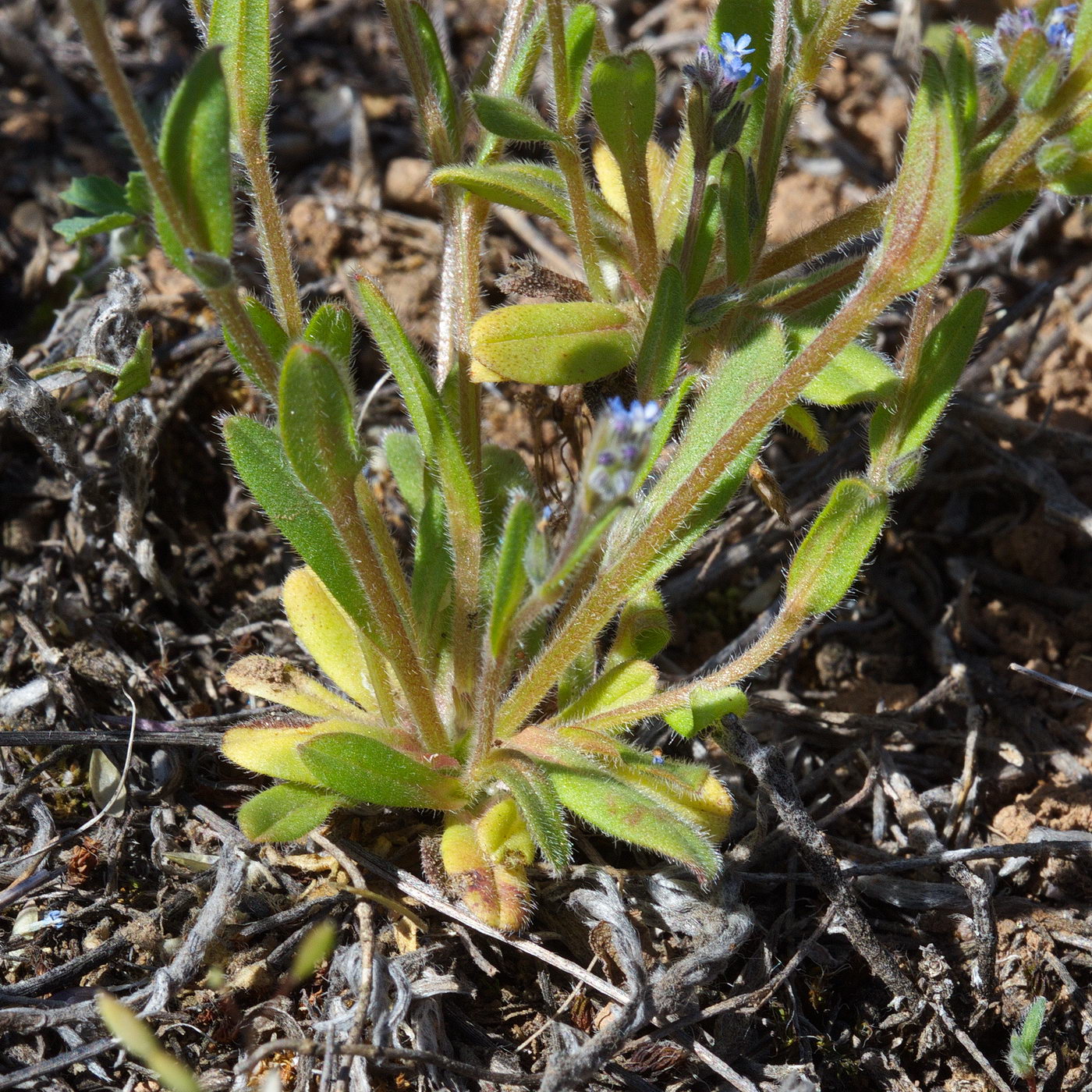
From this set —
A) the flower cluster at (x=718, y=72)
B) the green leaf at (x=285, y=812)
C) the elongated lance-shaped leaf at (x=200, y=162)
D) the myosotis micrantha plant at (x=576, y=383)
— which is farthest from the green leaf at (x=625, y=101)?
the green leaf at (x=285, y=812)

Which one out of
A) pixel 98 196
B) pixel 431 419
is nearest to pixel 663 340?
pixel 431 419

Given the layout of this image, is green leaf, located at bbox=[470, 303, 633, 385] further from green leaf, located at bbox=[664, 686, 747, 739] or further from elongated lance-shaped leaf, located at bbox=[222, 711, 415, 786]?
elongated lance-shaped leaf, located at bbox=[222, 711, 415, 786]

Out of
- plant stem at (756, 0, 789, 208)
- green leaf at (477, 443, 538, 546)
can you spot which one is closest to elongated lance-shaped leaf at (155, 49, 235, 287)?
green leaf at (477, 443, 538, 546)

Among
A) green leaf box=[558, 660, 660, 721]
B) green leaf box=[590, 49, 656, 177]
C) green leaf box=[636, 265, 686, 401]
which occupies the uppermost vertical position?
green leaf box=[590, 49, 656, 177]

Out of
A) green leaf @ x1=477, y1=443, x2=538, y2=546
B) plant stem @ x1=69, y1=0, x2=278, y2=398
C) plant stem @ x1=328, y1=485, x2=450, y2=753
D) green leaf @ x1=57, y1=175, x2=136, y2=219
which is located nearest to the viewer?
plant stem @ x1=69, y1=0, x2=278, y2=398

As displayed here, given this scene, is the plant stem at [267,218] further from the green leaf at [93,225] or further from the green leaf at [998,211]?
the green leaf at [998,211]

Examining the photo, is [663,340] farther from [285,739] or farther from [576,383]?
[285,739]

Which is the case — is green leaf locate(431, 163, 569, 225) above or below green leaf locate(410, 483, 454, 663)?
above

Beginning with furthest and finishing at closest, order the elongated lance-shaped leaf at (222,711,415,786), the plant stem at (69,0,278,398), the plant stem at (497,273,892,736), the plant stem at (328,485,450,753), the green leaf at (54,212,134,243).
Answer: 1. the green leaf at (54,212,134,243)
2. the elongated lance-shaped leaf at (222,711,415,786)
3. the plant stem at (328,485,450,753)
4. the plant stem at (497,273,892,736)
5. the plant stem at (69,0,278,398)
